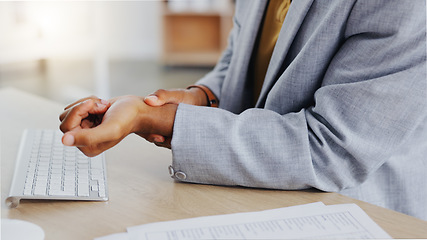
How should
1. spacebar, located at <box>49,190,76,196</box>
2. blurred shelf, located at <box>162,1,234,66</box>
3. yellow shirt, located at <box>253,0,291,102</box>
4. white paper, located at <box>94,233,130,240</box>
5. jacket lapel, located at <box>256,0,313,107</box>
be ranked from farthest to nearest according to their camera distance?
1. blurred shelf, located at <box>162,1,234,66</box>
2. yellow shirt, located at <box>253,0,291,102</box>
3. jacket lapel, located at <box>256,0,313,107</box>
4. spacebar, located at <box>49,190,76,196</box>
5. white paper, located at <box>94,233,130,240</box>

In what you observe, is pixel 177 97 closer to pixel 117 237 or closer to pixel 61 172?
pixel 61 172

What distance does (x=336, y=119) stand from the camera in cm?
76

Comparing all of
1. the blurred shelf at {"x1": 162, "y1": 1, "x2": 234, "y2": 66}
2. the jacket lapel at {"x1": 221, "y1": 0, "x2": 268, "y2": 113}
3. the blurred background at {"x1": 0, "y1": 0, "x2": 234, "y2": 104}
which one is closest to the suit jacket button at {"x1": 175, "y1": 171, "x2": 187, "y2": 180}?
the jacket lapel at {"x1": 221, "y1": 0, "x2": 268, "y2": 113}

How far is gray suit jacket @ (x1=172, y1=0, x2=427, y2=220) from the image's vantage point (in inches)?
29.0

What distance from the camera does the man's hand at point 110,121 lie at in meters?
0.69

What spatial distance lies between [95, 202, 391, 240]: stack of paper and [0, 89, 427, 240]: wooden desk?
22 mm

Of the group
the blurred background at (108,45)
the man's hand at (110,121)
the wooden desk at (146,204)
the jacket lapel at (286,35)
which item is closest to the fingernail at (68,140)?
the man's hand at (110,121)

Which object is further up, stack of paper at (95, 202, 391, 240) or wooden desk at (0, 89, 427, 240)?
stack of paper at (95, 202, 391, 240)

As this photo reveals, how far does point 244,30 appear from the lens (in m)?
1.14

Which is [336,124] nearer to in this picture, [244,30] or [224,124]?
[224,124]

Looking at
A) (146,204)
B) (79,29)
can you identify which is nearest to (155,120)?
(146,204)

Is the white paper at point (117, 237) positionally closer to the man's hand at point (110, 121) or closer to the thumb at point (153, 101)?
the man's hand at point (110, 121)

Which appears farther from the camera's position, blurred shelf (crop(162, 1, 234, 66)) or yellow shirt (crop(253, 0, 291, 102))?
blurred shelf (crop(162, 1, 234, 66))

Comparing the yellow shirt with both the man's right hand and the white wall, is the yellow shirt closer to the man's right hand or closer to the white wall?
the man's right hand
